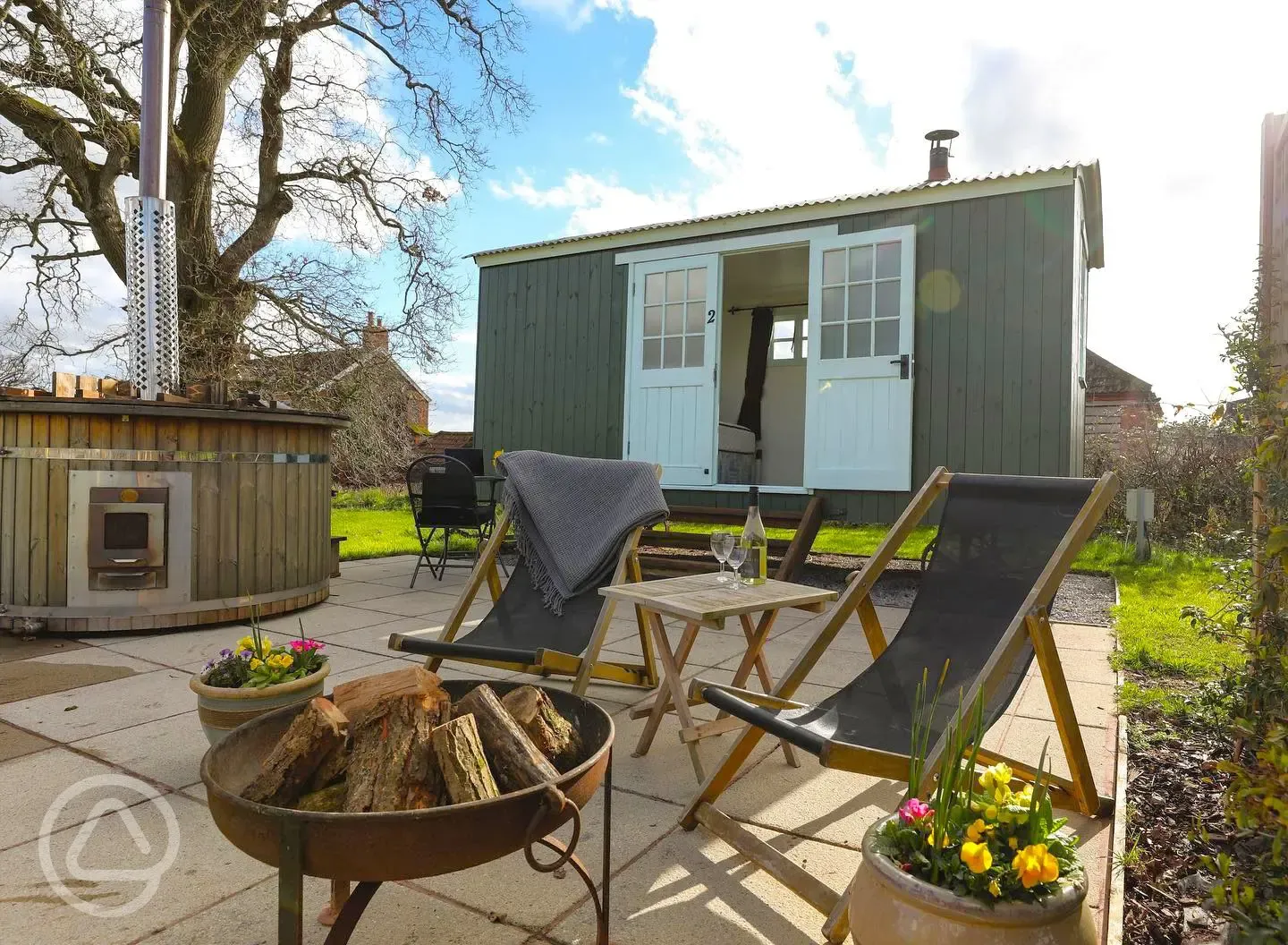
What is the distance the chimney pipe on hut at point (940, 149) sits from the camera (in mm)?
7691

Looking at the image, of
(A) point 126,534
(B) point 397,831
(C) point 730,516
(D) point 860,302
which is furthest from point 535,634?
(D) point 860,302

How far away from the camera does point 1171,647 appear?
360 cm

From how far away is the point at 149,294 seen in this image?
4.23 metres

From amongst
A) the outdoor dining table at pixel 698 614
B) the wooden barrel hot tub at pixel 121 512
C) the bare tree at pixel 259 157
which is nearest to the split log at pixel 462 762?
the outdoor dining table at pixel 698 614

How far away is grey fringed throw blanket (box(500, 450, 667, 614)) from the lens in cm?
307

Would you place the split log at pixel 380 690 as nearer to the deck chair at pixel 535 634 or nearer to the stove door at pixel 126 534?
the deck chair at pixel 535 634

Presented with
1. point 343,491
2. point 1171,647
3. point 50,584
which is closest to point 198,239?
point 343,491

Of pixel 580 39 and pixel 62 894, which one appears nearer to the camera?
pixel 62 894

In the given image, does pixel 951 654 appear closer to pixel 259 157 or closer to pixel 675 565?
pixel 675 565

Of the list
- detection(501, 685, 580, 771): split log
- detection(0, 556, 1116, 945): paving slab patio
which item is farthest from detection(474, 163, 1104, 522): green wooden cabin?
detection(501, 685, 580, 771): split log

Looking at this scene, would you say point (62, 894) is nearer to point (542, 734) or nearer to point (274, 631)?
point (542, 734)

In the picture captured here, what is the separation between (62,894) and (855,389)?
561cm

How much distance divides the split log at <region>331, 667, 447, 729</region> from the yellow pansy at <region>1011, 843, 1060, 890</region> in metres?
0.94

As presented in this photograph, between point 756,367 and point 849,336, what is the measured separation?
3.09 m
